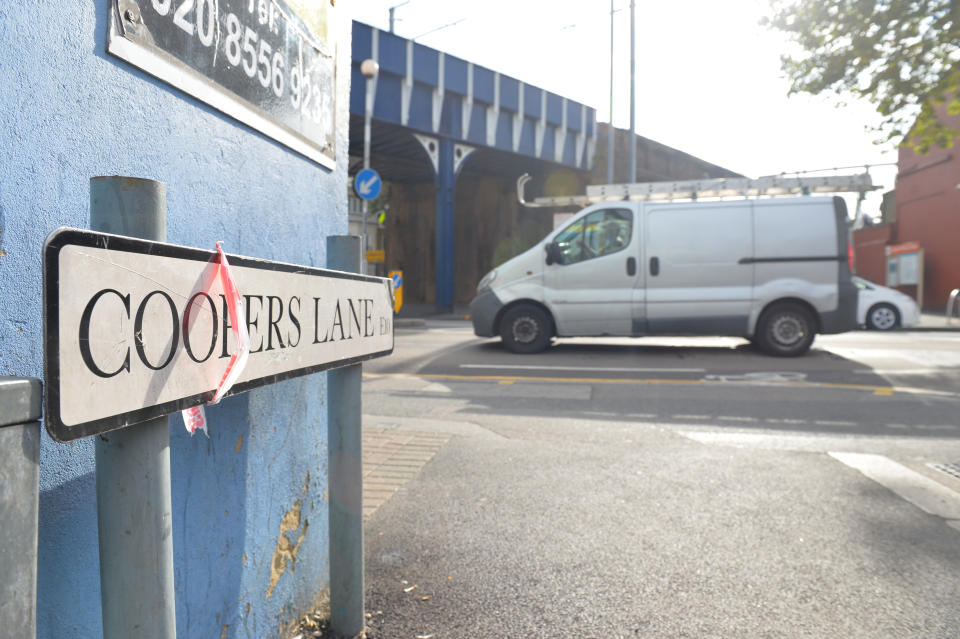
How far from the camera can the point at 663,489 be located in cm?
380

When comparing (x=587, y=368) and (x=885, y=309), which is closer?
(x=587, y=368)

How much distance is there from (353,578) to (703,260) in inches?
340

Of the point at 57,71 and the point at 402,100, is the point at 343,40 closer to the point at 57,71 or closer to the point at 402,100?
the point at 57,71

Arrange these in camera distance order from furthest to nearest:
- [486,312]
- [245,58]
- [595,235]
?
[486,312] → [595,235] → [245,58]

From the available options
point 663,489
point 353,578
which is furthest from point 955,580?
point 353,578

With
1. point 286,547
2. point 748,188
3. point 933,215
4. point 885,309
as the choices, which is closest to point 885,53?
point 748,188

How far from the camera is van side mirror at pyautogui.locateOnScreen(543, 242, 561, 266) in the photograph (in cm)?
1018

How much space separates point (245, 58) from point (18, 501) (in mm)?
1344

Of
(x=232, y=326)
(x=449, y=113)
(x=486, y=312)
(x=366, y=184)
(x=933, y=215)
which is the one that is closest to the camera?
(x=232, y=326)

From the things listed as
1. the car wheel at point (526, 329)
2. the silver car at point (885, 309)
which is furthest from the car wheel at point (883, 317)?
the car wheel at point (526, 329)

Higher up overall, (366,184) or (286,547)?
(366,184)

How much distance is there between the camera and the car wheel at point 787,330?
9.56 metres

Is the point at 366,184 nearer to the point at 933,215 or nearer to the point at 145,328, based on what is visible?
the point at 145,328

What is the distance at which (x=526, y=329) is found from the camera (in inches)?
406
